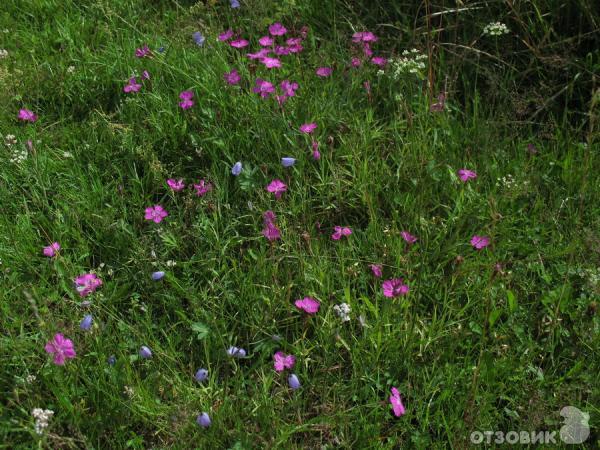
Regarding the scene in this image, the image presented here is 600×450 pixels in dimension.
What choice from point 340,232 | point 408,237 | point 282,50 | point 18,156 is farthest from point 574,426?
point 18,156

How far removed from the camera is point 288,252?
7.18 ft

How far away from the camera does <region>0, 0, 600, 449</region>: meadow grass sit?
1832 millimetres

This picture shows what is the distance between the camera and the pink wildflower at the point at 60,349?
5.78ft

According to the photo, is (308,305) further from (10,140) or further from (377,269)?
(10,140)

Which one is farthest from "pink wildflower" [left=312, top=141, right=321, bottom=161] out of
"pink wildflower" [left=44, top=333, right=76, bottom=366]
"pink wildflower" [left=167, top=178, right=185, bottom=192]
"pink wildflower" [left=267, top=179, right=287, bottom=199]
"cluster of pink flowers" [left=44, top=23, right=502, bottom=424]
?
"pink wildflower" [left=44, top=333, right=76, bottom=366]

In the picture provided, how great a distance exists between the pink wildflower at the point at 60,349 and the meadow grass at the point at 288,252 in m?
0.03

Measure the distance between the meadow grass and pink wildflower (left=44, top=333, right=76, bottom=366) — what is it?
34mm

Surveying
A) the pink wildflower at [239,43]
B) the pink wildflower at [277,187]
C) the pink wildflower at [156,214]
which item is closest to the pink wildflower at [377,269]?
the pink wildflower at [277,187]

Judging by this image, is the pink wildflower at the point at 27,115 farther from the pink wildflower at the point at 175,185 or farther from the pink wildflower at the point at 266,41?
the pink wildflower at the point at 266,41

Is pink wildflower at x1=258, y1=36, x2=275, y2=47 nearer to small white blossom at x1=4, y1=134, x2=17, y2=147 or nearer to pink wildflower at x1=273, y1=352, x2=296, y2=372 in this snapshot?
small white blossom at x1=4, y1=134, x2=17, y2=147

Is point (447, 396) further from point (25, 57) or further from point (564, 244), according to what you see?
point (25, 57)

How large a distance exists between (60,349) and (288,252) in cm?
79

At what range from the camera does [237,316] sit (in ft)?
6.91

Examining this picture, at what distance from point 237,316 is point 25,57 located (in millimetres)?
1890
